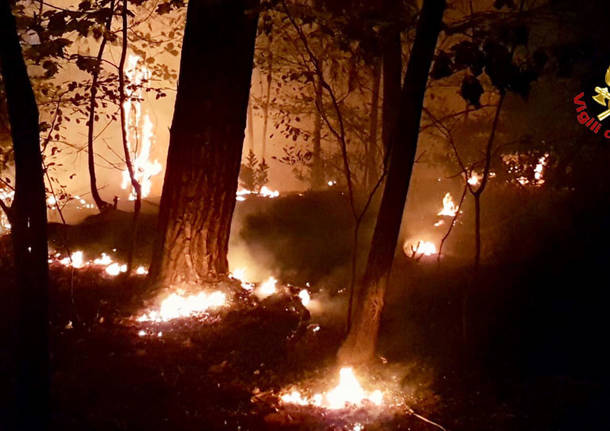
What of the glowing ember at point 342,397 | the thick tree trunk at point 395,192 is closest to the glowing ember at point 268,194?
the thick tree trunk at point 395,192

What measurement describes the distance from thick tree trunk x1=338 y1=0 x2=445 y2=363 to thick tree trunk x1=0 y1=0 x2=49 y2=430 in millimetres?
3474

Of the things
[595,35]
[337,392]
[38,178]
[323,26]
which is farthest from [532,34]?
[38,178]

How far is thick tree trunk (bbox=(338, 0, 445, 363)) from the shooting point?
499 cm

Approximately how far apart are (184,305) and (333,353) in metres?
3.00

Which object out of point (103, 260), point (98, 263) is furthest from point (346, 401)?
point (103, 260)

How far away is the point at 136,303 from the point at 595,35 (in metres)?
10.7

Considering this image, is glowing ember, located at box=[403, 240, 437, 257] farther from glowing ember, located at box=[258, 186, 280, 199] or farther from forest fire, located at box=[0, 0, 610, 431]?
glowing ember, located at box=[258, 186, 280, 199]

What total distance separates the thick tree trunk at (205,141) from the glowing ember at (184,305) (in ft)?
1.26

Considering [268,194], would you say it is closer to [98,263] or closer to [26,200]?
[98,263]

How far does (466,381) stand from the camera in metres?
5.84

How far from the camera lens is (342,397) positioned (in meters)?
5.43

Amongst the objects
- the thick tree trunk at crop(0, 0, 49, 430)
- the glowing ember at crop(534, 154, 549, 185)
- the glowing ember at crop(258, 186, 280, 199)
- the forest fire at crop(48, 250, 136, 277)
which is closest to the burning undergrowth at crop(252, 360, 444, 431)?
the thick tree trunk at crop(0, 0, 49, 430)

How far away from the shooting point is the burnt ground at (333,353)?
196 inches

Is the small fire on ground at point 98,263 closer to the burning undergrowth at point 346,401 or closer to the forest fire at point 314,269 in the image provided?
the forest fire at point 314,269
